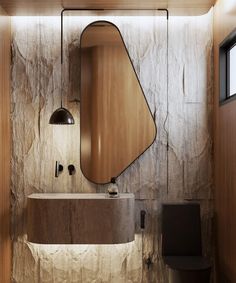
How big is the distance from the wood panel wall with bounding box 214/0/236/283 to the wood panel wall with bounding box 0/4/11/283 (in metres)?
2.00

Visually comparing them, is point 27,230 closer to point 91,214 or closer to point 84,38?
point 91,214

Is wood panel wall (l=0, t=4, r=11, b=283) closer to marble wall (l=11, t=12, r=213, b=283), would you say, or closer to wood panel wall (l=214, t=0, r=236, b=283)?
marble wall (l=11, t=12, r=213, b=283)

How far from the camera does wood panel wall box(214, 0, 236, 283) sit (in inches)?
123

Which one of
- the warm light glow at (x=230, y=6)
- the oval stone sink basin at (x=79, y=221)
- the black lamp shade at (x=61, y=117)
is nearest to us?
the warm light glow at (x=230, y=6)

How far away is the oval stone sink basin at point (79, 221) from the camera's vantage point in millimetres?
3432

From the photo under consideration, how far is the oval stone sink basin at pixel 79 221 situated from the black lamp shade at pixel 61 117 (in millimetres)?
694

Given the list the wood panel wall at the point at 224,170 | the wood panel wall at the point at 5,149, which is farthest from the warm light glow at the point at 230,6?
the wood panel wall at the point at 5,149

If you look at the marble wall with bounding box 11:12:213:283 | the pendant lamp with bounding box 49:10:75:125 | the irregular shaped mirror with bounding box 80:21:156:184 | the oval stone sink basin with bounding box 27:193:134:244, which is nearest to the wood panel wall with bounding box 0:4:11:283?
the marble wall with bounding box 11:12:213:283

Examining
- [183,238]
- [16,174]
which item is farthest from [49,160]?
[183,238]

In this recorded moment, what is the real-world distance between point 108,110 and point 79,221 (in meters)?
1.11

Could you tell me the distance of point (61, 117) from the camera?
139 inches

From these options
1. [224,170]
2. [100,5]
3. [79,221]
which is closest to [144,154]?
[224,170]

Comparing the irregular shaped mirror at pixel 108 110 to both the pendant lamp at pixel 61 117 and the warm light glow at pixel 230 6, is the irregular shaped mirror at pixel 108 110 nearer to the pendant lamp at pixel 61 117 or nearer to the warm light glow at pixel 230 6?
the pendant lamp at pixel 61 117

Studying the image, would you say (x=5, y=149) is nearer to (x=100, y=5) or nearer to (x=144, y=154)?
(x=144, y=154)
